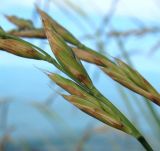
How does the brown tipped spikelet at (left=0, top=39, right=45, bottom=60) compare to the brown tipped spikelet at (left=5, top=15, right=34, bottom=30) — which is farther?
the brown tipped spikelet at (left=5, top=15, right=34, bottom=30)

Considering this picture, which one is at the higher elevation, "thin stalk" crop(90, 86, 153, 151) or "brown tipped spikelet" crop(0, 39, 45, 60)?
"brown tipped spikelet" crop(0, 39, 45, 60)

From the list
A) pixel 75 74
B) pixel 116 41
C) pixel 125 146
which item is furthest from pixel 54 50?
pixel 125 146

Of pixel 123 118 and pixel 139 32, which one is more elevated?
pixel 139 32

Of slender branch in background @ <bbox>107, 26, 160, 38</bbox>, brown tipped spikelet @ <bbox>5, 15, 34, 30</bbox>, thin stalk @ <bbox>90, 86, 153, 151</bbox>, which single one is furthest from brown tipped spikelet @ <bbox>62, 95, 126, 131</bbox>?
slender branch in background @ <bbox>107, 26, 160, 38</bbox>

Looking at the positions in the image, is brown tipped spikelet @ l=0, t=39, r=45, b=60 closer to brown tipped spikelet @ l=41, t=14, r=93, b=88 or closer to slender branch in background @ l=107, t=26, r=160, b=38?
brown tipped spikelet @ l=41, t=14, r=93, b=88

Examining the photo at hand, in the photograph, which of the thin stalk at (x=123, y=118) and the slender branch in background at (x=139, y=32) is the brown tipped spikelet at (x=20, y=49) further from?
the slender branch in background at (x=139, y=32)

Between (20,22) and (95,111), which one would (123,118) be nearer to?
(95,111)

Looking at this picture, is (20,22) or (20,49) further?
(20,22)

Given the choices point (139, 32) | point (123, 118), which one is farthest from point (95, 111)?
point (139, 32)
